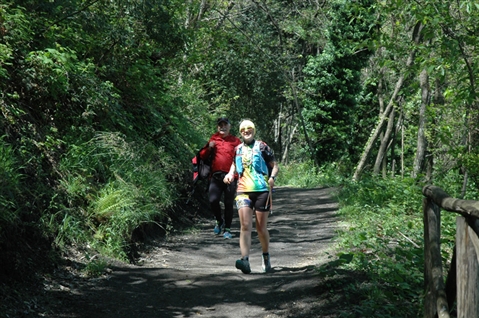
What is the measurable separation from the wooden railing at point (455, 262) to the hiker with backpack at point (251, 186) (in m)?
3.24

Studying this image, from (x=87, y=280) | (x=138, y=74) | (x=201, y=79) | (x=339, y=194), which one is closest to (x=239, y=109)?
(x=201, y=79)

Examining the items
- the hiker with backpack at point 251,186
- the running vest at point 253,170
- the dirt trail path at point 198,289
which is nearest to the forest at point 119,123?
the dirt trail path at point 198,289

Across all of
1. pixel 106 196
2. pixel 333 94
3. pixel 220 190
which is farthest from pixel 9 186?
pixel 333 94

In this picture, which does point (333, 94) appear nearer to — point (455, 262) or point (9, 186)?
point (9, 186)

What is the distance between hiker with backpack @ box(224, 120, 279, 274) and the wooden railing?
10.6 feet

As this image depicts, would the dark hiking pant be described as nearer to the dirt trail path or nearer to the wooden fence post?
the dirt trail path

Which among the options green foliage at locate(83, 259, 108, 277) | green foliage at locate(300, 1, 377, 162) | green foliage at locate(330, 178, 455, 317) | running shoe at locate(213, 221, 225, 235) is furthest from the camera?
green foliage at locate(300, 1, 377, 162)

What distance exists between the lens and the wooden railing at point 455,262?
4070mm

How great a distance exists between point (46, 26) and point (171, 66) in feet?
25.8

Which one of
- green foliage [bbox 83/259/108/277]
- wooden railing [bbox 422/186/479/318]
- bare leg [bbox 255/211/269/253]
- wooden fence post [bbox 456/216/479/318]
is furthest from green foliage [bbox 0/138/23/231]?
wooden fence post [bbox 456/216/479/318]

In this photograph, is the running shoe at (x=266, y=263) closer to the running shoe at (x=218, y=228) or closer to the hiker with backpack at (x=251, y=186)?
the hiker with backpack at (x=251, y=186)

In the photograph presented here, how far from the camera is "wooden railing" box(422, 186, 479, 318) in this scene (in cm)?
407

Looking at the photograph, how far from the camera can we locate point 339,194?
19594mm

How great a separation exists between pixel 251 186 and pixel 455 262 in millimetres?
4200
